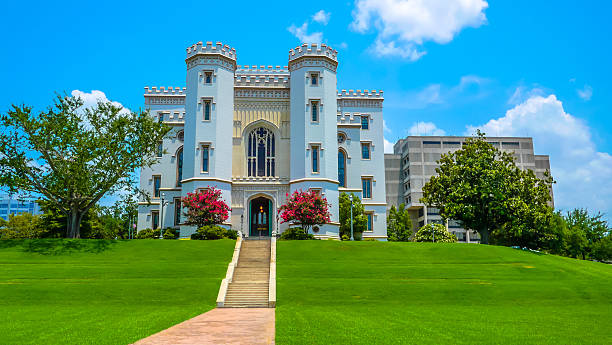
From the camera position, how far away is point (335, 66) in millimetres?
45875

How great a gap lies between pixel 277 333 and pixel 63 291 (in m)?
13.8

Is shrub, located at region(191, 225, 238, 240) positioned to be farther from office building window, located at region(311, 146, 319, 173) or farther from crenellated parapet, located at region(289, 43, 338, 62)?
crenellated parapet, located at region(289, 43, 338, 62)

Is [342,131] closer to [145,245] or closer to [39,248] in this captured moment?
[145,245]

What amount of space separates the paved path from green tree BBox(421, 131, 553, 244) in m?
25.8

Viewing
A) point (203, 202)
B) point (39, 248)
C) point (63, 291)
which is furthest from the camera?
point (203, 202)

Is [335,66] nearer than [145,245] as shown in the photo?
No

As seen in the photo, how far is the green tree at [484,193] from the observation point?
40.0m

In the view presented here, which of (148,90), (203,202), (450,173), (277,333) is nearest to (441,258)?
(450,173)

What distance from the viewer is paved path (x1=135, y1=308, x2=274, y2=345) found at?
1217cm

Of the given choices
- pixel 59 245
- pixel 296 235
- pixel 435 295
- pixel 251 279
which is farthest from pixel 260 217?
pixel 435 295

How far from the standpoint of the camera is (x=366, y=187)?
53.6m

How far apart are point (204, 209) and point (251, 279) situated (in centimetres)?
1333

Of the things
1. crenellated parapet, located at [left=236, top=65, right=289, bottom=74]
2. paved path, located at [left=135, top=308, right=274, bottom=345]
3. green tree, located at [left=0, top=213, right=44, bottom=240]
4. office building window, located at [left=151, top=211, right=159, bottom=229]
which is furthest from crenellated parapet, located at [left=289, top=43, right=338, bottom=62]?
green tree, located at [left=0, top=213, right=44, bottom=240]

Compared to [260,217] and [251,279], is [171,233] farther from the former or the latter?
[251,279]
